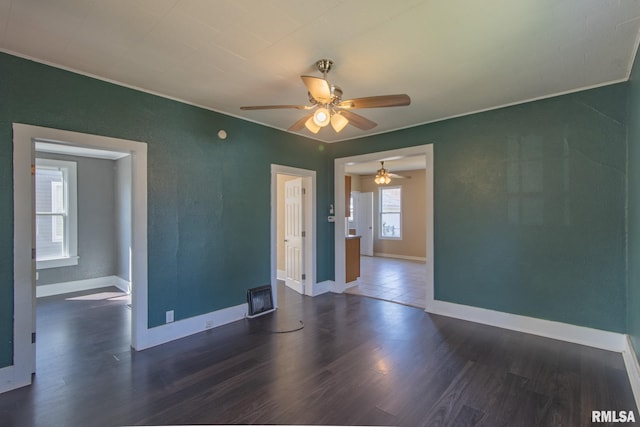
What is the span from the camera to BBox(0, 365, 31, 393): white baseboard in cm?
239

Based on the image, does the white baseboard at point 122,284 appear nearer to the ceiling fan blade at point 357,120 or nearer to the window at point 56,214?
the window at point 56,214

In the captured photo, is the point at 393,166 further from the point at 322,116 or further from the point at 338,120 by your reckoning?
the point at 322,116

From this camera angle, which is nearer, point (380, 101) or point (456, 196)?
point (380, 101)

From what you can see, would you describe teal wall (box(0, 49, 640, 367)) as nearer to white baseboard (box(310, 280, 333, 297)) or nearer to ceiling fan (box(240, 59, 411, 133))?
white baseboard (box(310, 280, 333, 297))

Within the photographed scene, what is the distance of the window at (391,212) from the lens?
368 inches

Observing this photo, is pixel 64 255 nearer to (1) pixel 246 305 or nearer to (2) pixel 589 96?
(1) pixel 246 305

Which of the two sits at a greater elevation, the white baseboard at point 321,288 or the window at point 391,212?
the window at point 391,212

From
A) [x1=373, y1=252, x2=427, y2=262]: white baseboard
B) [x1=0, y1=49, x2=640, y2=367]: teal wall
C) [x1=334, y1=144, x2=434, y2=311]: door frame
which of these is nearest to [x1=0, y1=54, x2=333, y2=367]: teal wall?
[x1=0, y1=49, x2=640, y2=367]: teal wall

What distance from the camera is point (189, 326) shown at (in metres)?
3.49

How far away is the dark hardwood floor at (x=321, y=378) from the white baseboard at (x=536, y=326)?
128 mm

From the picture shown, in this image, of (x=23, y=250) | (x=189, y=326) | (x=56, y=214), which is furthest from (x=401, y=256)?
(x=23, y=250)

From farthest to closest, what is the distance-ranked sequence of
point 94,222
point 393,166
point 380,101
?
point 393,166
point 94,222
point 380,101

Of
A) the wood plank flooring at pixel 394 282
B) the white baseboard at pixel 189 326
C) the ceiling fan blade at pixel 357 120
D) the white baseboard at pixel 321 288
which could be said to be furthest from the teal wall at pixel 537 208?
the white baseboard at pixel 189 326

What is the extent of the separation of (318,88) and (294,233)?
137 inches
